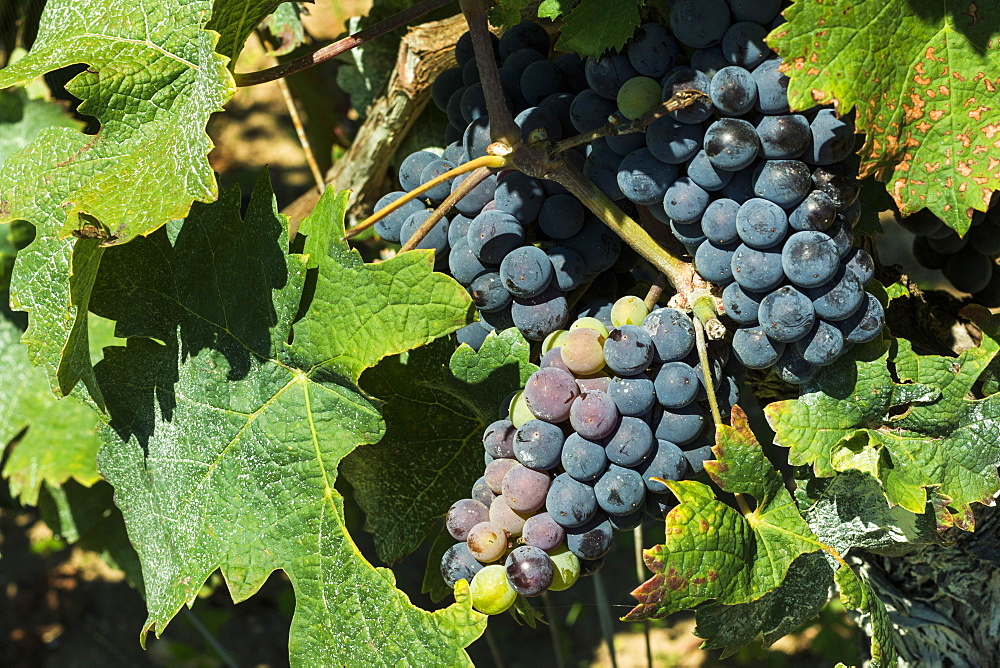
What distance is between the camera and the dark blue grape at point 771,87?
835 millimetres

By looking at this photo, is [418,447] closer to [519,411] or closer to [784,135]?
[519,411]

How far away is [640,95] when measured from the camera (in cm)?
89

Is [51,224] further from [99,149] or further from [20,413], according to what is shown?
[20,413]

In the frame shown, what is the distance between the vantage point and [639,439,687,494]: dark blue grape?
944 mm

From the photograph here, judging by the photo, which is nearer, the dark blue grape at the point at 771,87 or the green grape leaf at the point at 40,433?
the dark blue grape at the point at 771,87

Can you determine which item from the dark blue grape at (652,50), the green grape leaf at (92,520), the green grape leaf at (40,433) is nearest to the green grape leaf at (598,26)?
the dark blue grape at (652,50)

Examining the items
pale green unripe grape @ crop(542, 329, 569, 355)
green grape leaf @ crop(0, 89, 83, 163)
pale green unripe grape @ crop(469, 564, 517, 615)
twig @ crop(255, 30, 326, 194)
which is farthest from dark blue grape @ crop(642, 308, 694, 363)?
green grape leaf @ crop(0, 89, 83, 163)

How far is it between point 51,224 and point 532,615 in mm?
785

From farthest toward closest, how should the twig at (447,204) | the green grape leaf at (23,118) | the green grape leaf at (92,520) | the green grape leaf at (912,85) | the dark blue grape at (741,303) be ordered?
1. the green grape leaf at (92,520)
2. the green grape leaf at (23,118)
3. the twig at (447,204)
4. the dark blue grape at (741,303)
5. the green grape leaf at (912,85)

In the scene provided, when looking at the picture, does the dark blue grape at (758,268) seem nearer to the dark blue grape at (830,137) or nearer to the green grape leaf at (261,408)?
the dark blue grape at (830,137)

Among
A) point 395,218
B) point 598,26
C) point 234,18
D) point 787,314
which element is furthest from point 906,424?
point 234,18

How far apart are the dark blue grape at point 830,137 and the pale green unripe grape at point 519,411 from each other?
0.42 meters

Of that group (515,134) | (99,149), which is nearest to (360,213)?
(99,149)

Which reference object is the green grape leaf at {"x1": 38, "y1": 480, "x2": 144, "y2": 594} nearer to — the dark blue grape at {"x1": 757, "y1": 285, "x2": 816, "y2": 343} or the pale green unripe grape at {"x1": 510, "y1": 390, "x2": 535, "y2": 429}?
the pale green unripe grape at {"x1": 510, "y1": 390, "x2": 535, "y2": 429}
